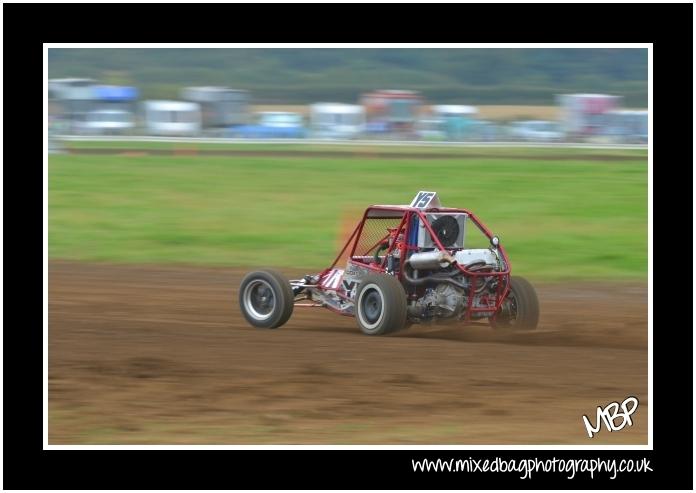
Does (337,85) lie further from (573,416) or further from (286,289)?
(573,416)

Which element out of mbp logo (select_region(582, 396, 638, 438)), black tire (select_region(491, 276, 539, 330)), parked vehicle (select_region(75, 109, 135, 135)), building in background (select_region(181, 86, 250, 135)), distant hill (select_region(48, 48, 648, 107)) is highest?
distant hill (select_region(48, 48, 648, 107))

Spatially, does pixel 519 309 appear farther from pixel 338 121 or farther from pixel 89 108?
pixel 89 108

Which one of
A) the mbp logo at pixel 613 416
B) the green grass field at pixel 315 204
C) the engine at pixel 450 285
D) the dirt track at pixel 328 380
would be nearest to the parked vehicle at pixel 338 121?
the green grass field at pixel 315 204

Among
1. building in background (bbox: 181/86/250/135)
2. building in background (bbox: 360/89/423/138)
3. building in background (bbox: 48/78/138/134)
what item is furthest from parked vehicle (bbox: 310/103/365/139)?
building in background (bbox: 48/78/138/134)

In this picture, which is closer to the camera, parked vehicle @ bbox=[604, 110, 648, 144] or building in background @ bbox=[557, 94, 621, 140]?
parked vehicle @ bbox=[604, 110, 648, 144]

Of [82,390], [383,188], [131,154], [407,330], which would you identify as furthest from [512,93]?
[82,390]

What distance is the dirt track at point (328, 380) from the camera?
8.52 metres

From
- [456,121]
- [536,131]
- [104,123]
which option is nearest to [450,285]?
[536,131]

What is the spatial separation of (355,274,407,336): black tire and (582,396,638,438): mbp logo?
10.3ft

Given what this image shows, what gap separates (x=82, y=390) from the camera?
9.81 meters

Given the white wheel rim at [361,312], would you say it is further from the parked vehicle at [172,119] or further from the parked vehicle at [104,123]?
the parked vehicle at [104,123]

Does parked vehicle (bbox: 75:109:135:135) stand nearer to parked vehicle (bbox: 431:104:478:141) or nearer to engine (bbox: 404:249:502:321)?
parked vehicle (bbox: 431:104:478:141)

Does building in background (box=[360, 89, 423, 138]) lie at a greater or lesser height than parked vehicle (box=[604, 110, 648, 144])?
greater

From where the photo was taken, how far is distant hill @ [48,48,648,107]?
54.6m
